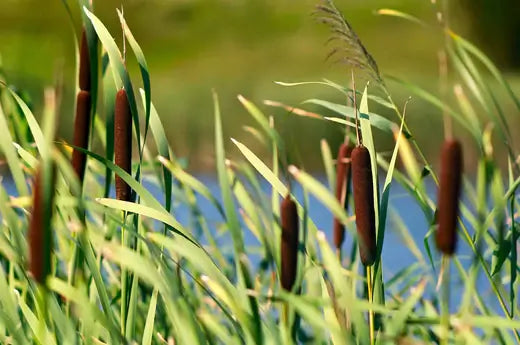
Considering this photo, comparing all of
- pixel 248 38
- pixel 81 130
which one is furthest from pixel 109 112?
pixel 248 38

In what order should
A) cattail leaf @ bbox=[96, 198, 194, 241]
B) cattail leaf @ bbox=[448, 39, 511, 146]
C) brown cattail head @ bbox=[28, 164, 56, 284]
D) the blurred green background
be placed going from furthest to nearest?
the blurred green background
cattail leaf @ bbox=[448, 39, 511, 146]
cattail leaf @ bbox=[96, 198, 194, 241]
brown cattail head @ bbox=[28, 164, 56, 284]

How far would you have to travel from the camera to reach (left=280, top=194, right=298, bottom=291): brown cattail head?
1.55 ft

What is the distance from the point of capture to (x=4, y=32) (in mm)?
15484

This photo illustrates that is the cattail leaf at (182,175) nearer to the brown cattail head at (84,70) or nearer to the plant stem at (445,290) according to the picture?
the brown cattail head at (84,70)

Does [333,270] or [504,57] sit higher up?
[333,270]

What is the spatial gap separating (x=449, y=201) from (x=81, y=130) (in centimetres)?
30

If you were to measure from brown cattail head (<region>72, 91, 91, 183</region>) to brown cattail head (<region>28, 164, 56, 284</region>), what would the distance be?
245mm

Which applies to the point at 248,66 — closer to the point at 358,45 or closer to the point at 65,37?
the point at 65,37

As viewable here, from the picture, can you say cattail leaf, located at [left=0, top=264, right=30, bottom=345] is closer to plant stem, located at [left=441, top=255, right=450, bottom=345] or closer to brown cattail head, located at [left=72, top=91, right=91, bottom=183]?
brown cattail head, located at [left=72, top=91, right=91, bottom=183]

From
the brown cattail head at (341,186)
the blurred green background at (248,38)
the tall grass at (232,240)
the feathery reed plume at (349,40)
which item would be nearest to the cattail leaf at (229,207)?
the tall grass at (232,240)

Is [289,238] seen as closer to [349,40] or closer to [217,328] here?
[217,328]

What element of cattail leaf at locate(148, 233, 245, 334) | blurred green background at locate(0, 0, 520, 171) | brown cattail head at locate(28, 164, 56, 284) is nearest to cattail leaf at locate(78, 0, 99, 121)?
cattail leaf at locate(148, 233, 245, 334)

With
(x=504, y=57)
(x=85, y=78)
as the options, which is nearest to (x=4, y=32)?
(x=504, y=57)

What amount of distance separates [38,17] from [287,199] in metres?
15.0
